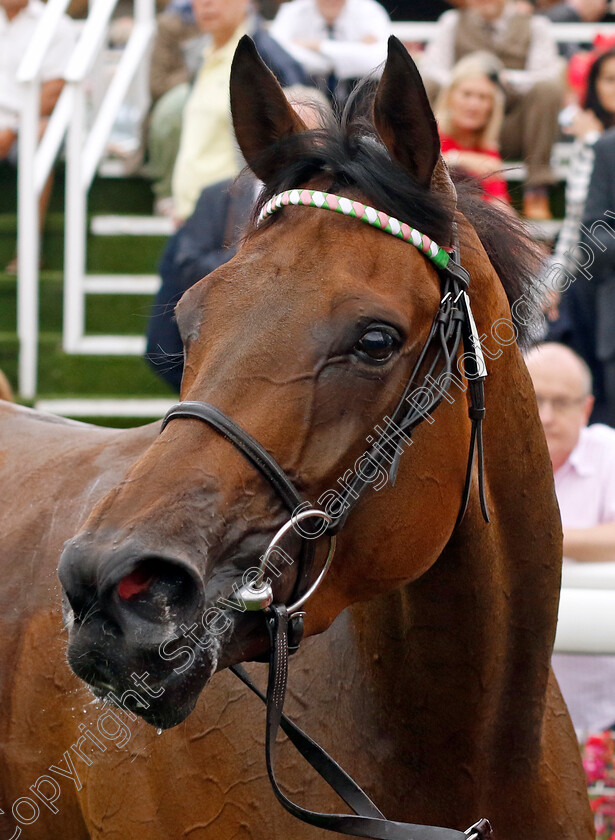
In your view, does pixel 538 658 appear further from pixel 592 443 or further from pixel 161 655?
pixel 592 443

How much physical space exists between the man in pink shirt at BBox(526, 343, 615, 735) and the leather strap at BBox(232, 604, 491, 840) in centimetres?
150

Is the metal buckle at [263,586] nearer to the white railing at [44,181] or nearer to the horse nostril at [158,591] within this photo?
the horse nostril at [158,591]

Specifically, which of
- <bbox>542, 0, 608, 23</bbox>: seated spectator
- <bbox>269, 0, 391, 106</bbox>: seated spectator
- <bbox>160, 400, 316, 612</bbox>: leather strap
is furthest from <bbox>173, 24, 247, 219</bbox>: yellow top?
<bbox>160, 400, 316, 612</bbox>: leather strap

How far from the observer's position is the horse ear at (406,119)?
2.11 meters

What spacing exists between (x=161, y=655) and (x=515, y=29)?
718 cm

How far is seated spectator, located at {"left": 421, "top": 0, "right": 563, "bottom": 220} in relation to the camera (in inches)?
293

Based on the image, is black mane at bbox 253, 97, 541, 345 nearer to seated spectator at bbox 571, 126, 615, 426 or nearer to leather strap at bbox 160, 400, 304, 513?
leather strap at bbox 160, 400, 304, 513

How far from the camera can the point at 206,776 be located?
2.38 meters

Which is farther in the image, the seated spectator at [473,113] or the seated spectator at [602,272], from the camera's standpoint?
the seated spectator at [473,113]

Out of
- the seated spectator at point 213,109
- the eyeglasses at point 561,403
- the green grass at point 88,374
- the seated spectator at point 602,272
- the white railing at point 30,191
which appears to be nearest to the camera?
the eyeglasses at point 561,403

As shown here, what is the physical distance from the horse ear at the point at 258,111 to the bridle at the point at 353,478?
15 cm

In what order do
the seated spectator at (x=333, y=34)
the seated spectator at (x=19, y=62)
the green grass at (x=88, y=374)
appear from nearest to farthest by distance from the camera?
the green grass at (x=88, y=374), the seated spectator at (x=333, y=34), the seated spectator at (x=19, y=62)

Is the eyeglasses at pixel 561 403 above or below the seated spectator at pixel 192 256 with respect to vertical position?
below

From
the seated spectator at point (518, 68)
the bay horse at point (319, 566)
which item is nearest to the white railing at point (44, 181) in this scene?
the seated spectator at point (518, 68)
